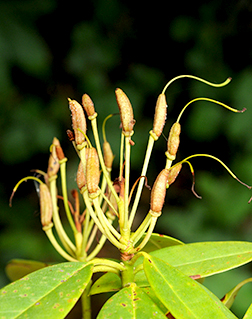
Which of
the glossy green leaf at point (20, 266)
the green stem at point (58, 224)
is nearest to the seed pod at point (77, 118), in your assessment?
the green stem at point (58, 224)

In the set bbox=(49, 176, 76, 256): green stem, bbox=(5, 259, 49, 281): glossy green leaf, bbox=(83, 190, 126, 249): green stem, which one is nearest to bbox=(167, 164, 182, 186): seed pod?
bbox=(83, 190, 126, 249): green stem

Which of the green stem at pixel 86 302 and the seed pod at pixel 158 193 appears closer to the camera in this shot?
the seed pod at pixel 158 193

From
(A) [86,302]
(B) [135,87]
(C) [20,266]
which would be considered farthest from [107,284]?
(B) [135,87]

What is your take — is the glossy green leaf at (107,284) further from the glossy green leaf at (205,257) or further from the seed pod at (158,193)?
the seed pod at (158,193)

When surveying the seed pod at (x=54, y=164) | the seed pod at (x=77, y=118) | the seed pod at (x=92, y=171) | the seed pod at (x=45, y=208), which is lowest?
the seed pod at (x=45, y=208)

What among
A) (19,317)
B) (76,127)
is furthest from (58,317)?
(76,127)

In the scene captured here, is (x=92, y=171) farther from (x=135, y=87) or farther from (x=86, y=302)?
(x=135, y=87)


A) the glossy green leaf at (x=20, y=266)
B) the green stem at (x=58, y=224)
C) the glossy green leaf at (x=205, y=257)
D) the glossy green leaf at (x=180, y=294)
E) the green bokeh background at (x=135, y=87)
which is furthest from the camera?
the green bokeh background at (x=135, y=87)
